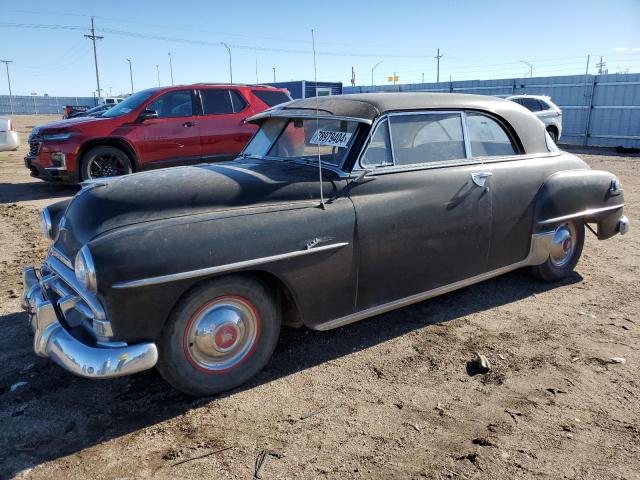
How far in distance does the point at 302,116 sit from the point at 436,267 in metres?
1.53

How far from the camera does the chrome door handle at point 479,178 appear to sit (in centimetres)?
385

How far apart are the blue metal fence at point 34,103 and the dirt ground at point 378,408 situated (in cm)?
5456

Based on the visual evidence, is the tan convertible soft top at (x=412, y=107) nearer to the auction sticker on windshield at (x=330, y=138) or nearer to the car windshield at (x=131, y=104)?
the auction sticker on windshield at (x=330, y=138)

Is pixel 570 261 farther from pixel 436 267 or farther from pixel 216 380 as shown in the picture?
pixel 216 380

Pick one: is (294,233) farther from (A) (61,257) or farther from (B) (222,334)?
(A) (61,257)

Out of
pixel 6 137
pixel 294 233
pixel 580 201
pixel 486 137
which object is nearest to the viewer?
pixel 294 233

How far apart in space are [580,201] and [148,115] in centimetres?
682

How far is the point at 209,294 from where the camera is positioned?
9.14 ft

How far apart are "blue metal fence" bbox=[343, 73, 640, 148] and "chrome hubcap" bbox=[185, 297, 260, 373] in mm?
18115

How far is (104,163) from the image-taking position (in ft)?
28.3

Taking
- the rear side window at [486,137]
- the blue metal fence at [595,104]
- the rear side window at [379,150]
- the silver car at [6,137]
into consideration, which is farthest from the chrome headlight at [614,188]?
the blue metal fence at [595,104]

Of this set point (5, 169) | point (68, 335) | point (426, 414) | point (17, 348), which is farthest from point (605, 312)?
point (5, 169)

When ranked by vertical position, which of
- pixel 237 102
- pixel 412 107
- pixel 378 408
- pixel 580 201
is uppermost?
pixel 237 102

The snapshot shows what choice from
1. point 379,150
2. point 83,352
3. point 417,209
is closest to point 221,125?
point 379,150
